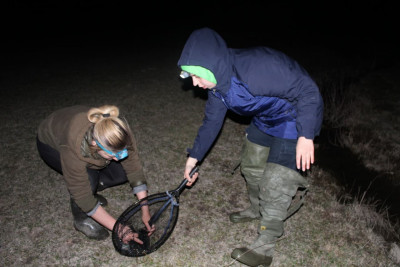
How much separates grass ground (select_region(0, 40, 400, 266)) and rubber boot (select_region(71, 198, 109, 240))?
0.05m

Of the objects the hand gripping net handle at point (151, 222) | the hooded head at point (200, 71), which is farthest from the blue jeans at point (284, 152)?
the hooded head at point (200, 71)

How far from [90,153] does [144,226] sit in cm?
80

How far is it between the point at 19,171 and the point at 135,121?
1.50 metres

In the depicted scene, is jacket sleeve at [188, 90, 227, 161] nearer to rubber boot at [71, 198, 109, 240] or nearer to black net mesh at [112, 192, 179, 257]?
black net mesh at [112, 192, 179, 257]

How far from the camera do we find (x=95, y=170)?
2342mm

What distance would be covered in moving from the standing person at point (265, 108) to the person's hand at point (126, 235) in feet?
2.07

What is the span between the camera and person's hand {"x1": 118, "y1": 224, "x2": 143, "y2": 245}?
7.28ft

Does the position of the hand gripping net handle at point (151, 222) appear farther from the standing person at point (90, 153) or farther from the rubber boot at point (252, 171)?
the rubber boot at point (252, 171)

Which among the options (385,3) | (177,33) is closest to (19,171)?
(177,33)

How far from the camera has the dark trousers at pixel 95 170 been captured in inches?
90.2

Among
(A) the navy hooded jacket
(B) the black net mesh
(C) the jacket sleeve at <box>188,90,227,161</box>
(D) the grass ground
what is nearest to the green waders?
(D) the grass ground

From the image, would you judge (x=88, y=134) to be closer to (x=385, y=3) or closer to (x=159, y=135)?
(x=159, y=135)

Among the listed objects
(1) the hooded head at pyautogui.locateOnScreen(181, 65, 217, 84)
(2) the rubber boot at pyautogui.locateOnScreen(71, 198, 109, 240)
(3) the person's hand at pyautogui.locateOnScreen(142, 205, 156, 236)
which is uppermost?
(1) the hooded head at pyautogui.locateOnScreen(181, 65, 217, 84)

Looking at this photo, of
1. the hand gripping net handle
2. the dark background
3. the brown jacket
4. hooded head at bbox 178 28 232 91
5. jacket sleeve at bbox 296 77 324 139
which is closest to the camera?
hooded head at bbox 178 28 232 91
